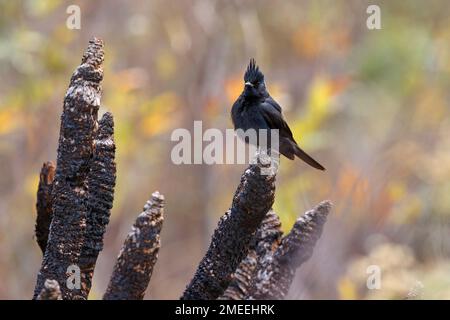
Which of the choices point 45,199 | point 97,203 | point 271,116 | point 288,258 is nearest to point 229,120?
point 271,116

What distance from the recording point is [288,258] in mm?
2439

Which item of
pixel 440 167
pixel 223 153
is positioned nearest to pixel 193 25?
pixel 223 153

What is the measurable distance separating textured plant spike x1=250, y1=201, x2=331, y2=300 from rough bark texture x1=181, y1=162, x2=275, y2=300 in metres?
0.13

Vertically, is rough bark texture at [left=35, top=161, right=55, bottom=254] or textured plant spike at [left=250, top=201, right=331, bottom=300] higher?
rough bark texture at [left=35, top=161, right=55, bottom=254]

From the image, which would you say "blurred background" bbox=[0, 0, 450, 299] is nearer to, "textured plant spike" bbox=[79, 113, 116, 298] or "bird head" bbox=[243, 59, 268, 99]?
"bird head" bbox=[243, 59, 268, 99]

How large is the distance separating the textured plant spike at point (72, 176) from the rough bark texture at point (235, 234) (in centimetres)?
40

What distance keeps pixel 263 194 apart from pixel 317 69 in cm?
736

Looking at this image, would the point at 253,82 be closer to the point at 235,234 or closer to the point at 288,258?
the point at 235,234

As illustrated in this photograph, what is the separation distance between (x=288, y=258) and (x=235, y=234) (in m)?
0.23

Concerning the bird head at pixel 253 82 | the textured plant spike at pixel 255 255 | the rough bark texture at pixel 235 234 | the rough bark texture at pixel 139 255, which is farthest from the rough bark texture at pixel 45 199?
the bird head at pixel 253 82

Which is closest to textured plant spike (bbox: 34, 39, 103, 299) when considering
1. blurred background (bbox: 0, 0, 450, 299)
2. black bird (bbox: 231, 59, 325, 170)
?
black bird (bbox: 231, 59, 325, 170)

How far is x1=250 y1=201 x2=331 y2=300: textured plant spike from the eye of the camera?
7.82 feet

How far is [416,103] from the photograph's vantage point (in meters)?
9.58

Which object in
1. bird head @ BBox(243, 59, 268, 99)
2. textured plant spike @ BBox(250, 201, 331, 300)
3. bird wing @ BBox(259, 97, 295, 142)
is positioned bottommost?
textured plant spike @ BBox(250, 201, 331, 300)
